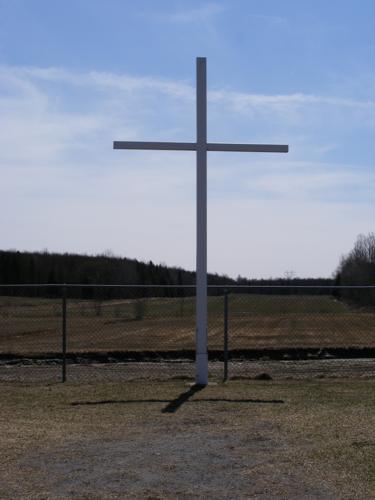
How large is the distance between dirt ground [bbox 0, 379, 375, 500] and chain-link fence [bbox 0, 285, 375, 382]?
7.32 ft

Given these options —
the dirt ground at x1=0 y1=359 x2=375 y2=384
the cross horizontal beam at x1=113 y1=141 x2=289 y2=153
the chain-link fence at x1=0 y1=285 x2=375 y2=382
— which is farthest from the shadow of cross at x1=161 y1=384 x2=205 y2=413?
the cross horizontal beam at x1=113 y1=141 x2=289 y2=153

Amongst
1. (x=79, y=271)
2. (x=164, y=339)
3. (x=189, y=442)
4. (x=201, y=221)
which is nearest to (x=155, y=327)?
(x=164, y=339)

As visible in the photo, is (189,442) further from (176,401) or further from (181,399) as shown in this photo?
(181,399)

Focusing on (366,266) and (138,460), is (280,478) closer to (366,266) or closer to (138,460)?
(138,460)

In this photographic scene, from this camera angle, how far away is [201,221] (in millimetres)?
10930

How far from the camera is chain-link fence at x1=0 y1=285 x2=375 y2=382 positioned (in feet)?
43.5

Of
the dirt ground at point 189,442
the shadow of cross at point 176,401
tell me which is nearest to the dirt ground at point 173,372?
the dirt ground at point 189,442

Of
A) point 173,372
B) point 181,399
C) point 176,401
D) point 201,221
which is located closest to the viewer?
point 176,401

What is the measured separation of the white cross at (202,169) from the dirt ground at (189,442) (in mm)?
740

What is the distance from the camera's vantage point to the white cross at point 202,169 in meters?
10.9

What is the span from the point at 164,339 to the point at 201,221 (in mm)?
15333

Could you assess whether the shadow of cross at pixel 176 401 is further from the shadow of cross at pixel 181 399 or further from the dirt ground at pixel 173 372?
the dirt ground at pixel 173 372

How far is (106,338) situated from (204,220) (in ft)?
48.3

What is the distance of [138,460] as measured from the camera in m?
6.30
